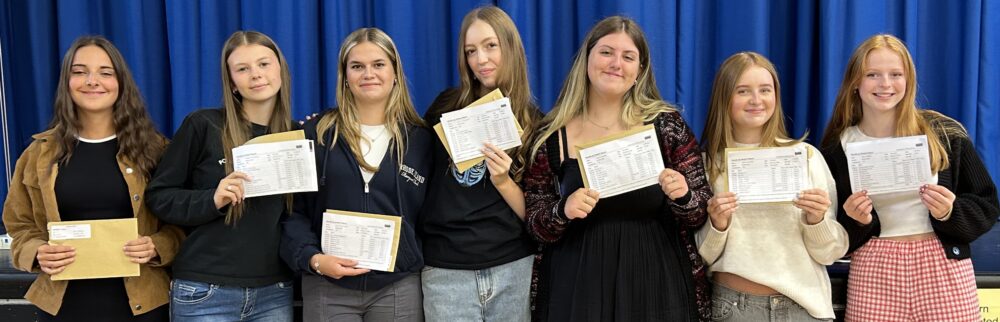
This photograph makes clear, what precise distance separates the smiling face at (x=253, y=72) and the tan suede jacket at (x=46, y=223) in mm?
A: 465

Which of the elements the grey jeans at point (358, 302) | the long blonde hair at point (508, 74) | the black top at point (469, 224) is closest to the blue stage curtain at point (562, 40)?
the long blonde hair at point (508, 74)

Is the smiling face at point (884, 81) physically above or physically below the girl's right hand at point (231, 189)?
above

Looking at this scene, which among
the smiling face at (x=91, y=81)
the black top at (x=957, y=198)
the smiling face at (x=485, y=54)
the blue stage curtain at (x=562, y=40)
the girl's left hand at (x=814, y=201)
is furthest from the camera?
the blue stage curtain at (x=562, y=40)

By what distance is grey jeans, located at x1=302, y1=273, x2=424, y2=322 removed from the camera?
90.5 inches

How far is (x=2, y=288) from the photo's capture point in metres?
2.70

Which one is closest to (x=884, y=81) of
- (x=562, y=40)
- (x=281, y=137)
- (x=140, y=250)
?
(x=562, y=40)

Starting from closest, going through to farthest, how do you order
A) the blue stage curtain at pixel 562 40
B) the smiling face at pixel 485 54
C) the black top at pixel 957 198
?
the black top at pixel 957 198, the smiling face at pixel 485 54, the blue stage curtain at pixel 562 40

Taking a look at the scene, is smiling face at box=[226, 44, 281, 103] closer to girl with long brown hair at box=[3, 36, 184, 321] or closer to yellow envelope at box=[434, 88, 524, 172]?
girl with long brown hair at box=[3, 36, 184, 321]

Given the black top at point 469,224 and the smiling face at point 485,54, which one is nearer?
the black top at point 469,224

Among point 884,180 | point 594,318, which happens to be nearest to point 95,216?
point 594,318

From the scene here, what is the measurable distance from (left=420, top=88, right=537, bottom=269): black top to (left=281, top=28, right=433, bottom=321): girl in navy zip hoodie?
5cm

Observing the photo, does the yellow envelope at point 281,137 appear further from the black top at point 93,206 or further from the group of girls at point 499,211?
the black top at point 93,206

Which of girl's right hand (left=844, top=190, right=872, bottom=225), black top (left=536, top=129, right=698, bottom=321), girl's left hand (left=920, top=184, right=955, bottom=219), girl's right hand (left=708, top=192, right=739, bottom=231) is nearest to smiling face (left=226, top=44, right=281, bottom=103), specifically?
black top (left=536, top=129, right=698, bottom=321)

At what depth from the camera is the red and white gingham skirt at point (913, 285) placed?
226 centimetres
